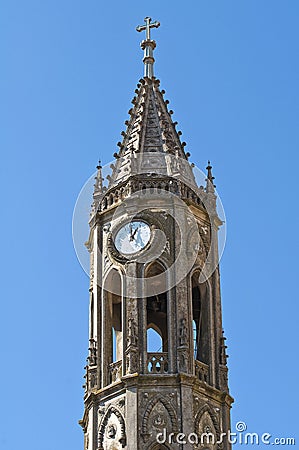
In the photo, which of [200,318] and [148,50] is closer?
[200,318]

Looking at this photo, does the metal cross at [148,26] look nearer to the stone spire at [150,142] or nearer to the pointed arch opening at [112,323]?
the stone spire at [150,142]

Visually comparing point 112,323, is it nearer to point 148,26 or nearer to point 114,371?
point 114,371

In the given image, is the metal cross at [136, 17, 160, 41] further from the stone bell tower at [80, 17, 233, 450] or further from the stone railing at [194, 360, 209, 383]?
the stone railing at [194, 360, 209, 383]

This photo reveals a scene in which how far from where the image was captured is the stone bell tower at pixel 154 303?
144ft

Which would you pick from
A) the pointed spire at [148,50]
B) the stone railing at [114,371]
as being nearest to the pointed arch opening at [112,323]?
the stone railing at [114,371]

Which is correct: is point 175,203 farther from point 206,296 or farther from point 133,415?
point 133,415

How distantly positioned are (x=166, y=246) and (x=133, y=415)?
237 inches

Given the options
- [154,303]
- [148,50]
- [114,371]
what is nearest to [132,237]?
[154,303]

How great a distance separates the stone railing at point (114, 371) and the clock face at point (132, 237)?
377cm

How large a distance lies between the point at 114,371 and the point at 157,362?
146cm

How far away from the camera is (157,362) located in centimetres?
4469

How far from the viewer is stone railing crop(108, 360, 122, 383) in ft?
147

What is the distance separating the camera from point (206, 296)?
4753 cm

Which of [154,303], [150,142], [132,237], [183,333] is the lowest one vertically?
[183,333]
